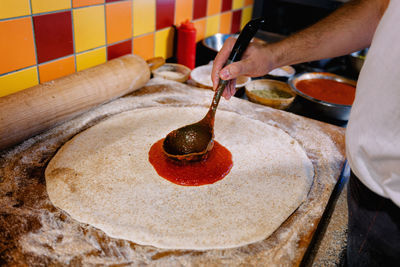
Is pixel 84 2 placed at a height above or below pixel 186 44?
above

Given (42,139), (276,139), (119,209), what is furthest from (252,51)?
(42,139)

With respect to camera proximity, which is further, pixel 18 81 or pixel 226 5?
pixel 226 5

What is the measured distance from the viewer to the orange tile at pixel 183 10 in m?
1.95

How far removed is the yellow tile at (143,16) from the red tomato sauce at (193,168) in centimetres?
80

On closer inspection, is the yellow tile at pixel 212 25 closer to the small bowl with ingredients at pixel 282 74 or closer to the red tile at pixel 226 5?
the red tile at pixel 226 5

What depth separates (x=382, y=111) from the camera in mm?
692

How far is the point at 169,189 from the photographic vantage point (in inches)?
39.0

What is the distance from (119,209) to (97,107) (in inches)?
24.3

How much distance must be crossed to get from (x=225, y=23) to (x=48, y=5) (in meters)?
1.52

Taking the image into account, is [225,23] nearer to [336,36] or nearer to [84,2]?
[84,2]

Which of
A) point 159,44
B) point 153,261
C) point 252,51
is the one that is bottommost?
point 153,261

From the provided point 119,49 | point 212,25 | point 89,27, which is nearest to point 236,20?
point 212,25

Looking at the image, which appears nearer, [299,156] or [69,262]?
[69,262]

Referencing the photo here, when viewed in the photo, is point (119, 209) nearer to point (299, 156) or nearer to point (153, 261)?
point (153, 261)
